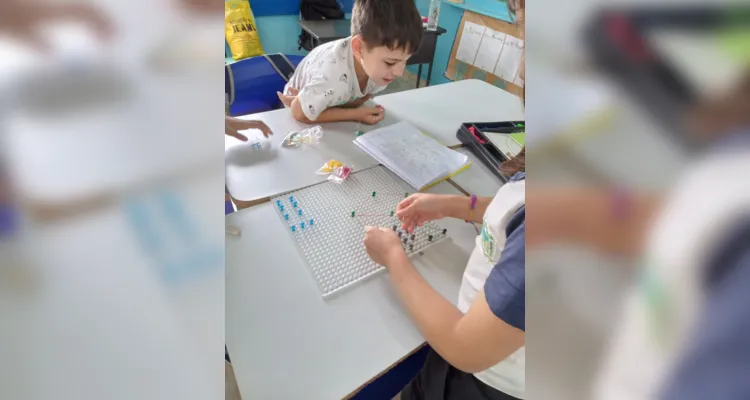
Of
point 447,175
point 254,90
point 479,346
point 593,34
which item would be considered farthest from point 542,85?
point 254,90

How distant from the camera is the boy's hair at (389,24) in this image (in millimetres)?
1506

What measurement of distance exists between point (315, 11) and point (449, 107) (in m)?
2.40

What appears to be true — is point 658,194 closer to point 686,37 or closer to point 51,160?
point 686,37

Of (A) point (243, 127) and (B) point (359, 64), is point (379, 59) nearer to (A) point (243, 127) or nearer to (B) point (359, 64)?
(B) point (359, 64)

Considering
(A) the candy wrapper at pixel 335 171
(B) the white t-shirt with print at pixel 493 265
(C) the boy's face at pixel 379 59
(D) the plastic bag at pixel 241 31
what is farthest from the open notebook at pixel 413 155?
(D) the plastic bag at pixel 241 31

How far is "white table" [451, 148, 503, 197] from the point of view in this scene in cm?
121

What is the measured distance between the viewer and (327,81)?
1482 millimetres

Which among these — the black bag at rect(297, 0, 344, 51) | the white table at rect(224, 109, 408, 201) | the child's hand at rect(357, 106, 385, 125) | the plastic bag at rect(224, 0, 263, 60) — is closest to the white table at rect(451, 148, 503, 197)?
the white table at rect(224, 109, 408, 201)

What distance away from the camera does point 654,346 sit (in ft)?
0.38

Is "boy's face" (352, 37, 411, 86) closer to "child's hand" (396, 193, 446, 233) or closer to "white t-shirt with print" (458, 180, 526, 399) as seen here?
"child's hand" (396, 193, 446, 233)

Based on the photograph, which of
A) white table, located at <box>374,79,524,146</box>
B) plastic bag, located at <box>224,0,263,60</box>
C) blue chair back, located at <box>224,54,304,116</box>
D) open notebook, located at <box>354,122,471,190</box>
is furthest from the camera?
plastic bag, located at <box>224,0,263,60</box>

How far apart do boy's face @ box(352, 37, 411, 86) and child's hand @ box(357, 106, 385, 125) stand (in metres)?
0.14

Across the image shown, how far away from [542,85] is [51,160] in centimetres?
17

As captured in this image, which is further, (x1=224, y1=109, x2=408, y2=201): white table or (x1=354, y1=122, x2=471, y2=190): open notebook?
(x1=354, y1=122, x2=471, y2=190): open notebook
